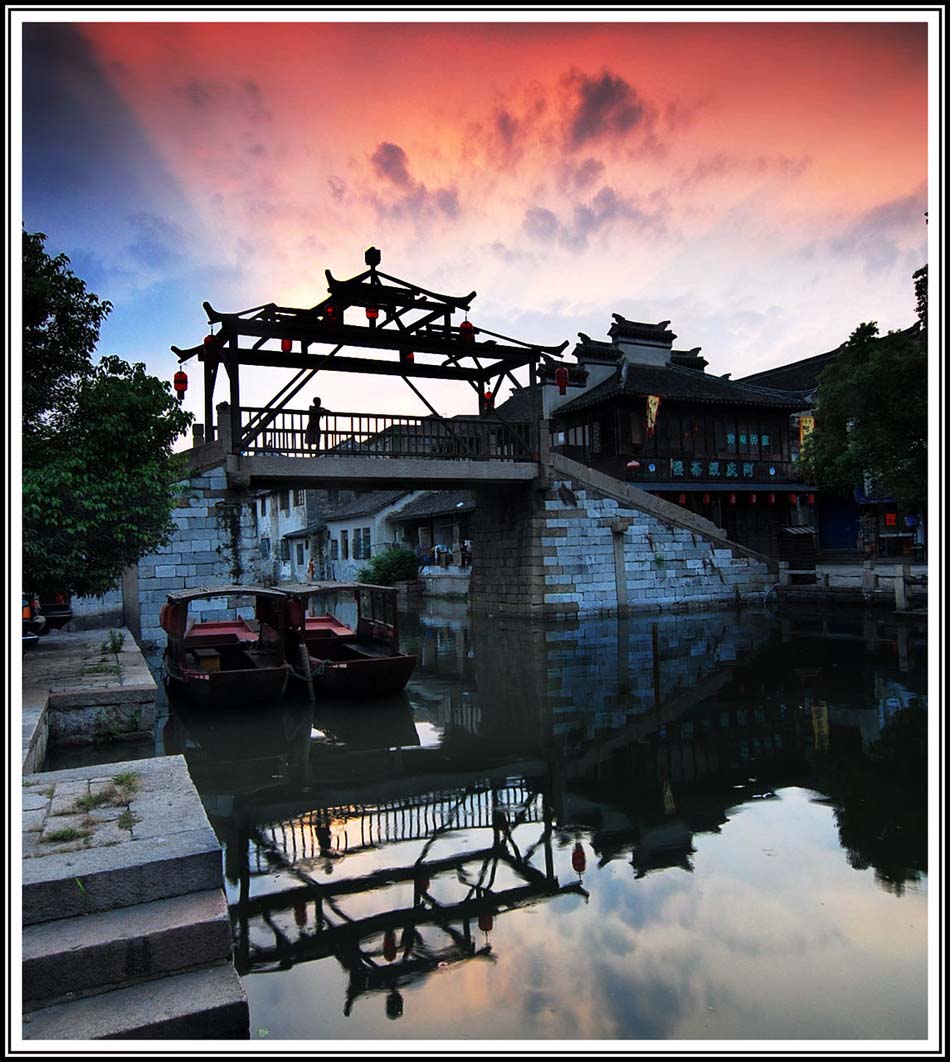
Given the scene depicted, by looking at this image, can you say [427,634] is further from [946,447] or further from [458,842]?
[946,447]

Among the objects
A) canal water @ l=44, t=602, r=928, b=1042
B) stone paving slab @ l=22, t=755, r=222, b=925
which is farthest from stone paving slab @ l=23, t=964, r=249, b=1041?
stone paving slab @ l=22, t=755, r=222, b=925

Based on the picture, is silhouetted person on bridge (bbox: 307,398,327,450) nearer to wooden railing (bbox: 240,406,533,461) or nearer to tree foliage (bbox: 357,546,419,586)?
wooden railing (bbox: 240,406,533,461)

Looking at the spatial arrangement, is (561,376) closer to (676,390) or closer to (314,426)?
(314,426)

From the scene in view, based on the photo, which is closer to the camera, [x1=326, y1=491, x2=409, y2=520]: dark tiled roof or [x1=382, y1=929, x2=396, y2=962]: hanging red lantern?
[x1=382, y1=929, x2=396, y2=962]: hanging red lantern

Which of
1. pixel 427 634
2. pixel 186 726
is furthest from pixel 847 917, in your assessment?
pixel 427 634

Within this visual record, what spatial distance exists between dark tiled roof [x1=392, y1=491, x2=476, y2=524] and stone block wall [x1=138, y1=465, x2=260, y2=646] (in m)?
10.4

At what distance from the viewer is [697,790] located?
22.8 feet

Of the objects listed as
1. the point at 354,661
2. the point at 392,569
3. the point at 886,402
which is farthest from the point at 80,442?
the point at 392,569

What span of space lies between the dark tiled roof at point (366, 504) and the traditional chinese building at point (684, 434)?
777cm

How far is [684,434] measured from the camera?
91.6 ft

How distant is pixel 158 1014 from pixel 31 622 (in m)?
10.6

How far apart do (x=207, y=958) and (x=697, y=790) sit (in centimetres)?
457

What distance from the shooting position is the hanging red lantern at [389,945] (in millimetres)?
4328

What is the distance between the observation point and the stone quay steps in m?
3.39
